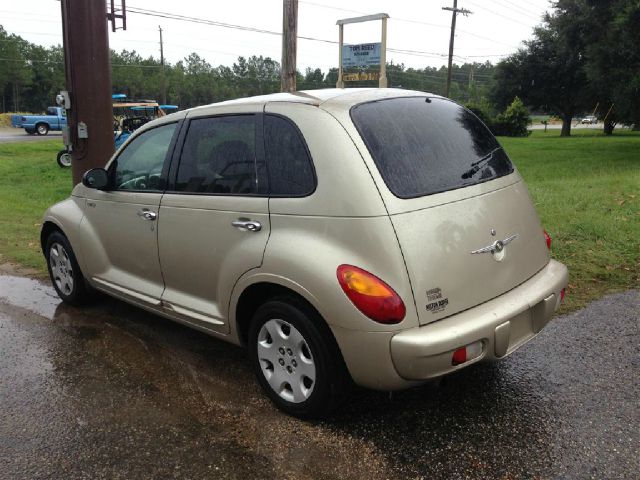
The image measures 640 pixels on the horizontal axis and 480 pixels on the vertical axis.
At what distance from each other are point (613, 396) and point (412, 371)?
143 centimetres

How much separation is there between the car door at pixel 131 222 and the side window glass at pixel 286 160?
97 centimetres

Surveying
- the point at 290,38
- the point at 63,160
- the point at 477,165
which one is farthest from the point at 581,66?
the point at 477,165

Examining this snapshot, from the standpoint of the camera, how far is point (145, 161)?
4.13m

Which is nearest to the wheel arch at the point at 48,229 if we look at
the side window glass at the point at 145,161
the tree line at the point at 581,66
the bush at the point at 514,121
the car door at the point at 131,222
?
the car door at the point at 131,222

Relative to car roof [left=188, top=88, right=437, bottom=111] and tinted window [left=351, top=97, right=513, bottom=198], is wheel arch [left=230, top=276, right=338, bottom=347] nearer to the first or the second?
tinted window [left=351, top=97, right=513, bottom=198]

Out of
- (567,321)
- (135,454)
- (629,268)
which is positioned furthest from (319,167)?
(629,268)

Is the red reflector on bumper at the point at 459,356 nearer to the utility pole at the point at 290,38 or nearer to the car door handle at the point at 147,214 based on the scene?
the car door handle at the point at 147,214

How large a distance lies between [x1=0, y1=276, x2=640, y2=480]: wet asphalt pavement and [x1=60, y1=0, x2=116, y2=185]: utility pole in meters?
3.29

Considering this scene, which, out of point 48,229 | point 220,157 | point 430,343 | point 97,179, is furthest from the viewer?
point 48,229

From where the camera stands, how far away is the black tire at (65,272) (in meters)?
4.82

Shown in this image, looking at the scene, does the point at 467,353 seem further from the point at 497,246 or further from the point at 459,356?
the point at 497,246

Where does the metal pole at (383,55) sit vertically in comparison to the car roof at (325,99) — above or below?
above

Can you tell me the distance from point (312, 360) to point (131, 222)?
74.1 inches

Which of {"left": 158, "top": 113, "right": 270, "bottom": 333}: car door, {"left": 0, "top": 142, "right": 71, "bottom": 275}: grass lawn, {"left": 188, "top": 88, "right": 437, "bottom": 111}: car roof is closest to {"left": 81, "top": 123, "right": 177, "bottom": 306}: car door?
{"left": 158, "top": 113, "right": 270, "bottom": 333}: car door
